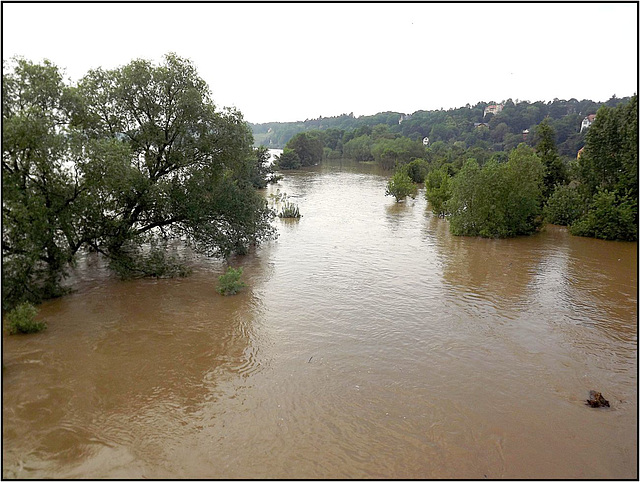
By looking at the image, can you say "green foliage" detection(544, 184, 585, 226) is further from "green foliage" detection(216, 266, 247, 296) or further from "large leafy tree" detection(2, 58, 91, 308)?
"large leafy tree" detection(2, 58, 91, 308)

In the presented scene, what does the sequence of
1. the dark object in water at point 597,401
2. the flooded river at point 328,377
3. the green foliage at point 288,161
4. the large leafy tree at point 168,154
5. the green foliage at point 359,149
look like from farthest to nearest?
1. the green foliage at point 359,149
2. the green foliage at point 288,161
3. the large leafy tree at point 168,154
4. the dark object in water at point 597,401
5. the flooded river at point 328,377

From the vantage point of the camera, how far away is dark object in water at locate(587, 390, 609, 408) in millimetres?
8898

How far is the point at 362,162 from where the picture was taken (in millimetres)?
96625

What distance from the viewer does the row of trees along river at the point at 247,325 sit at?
7.56 metres

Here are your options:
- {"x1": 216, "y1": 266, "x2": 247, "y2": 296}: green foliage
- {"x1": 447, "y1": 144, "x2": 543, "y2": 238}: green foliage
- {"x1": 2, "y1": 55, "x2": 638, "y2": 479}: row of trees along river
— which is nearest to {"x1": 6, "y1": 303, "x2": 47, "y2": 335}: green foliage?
{"x1": 2, "y1": 55, "x2": 638, "y2": 479}: row of trees along river

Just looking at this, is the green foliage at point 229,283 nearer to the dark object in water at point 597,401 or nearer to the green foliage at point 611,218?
the dark object in water at point 597,401

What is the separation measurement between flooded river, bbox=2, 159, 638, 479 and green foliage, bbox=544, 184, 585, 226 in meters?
10.5

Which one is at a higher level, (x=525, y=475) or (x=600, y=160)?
(x=600, y=160)

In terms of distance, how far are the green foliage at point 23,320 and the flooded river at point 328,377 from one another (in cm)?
28

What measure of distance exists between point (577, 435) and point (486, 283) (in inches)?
372

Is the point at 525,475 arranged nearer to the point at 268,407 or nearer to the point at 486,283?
the point at 268,407

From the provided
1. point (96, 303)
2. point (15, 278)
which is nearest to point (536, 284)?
point (96, 303)

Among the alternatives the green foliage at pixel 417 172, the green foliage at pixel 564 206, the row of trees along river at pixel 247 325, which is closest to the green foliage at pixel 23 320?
the row of trees along river at pixel 247 325

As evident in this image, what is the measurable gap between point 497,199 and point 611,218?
5958mm
